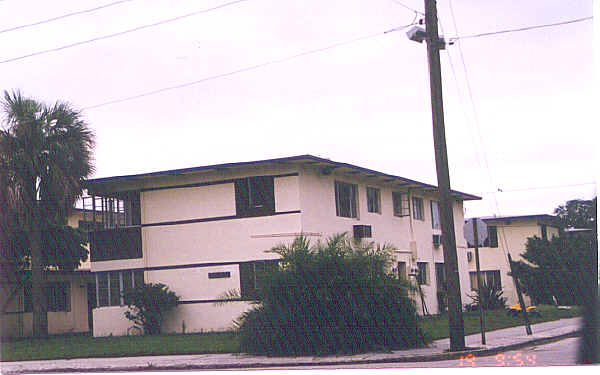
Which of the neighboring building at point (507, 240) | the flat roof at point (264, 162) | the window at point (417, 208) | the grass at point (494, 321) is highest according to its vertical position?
the flat roof at point (264, 162)

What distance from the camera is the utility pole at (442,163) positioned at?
16484 mm

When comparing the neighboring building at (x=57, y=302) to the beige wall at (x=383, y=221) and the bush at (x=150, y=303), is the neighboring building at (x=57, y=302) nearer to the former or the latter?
the bush at (x=150, y=303)

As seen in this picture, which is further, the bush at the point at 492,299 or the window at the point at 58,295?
the window at the point at 58,295

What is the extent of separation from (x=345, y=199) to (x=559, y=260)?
25.3 feet

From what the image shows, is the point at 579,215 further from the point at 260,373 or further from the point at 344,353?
the point at 260,373

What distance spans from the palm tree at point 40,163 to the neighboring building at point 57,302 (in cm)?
275

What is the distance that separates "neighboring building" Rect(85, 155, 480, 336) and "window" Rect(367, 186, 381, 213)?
1.6 inches

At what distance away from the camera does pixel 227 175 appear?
26.9 meters

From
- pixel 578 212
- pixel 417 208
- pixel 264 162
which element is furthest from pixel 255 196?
pixel 578 212

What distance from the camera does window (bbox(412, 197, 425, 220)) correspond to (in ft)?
111

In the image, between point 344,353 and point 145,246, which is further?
point 145,246

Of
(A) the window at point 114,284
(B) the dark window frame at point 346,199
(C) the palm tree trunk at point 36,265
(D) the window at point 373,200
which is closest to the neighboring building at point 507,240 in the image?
(D) the window at point 373,200

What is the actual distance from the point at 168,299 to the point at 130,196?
3967mm

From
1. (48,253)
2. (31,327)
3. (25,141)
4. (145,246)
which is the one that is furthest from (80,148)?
(31,327)
